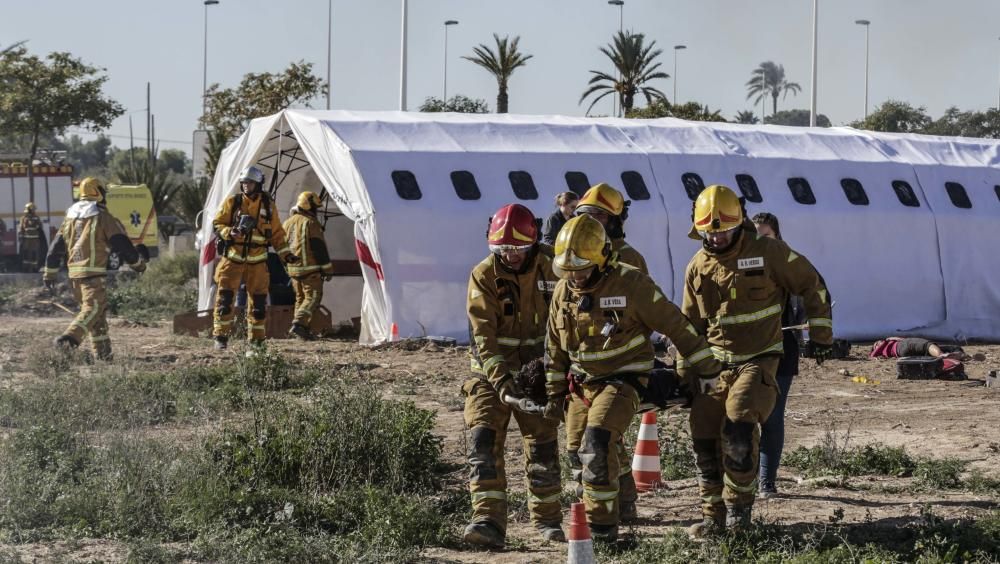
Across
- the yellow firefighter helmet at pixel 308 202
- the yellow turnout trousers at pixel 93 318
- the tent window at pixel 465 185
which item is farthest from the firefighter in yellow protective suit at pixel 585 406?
the yellow firefighter helmet at pixel 308 202

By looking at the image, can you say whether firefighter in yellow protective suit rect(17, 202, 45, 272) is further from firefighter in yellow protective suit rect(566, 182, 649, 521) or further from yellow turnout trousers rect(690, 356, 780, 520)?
yellow turnout trousers rect(690, 356, 780, 520)

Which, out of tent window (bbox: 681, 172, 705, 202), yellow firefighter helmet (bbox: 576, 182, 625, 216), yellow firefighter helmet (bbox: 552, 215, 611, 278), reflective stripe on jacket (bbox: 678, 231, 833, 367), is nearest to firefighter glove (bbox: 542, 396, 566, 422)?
yellow firefighter helmet (bbox: 552, 215, 611, 278)

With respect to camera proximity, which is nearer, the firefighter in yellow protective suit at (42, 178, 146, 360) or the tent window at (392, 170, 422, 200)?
the firefighter in yellow protective suit at (42, 178, 146, 360)

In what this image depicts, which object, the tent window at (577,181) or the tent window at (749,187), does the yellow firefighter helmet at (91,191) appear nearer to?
the tent window at (577,181)

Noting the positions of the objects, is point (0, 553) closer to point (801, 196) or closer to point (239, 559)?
point (239, 559)

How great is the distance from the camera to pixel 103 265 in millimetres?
15773

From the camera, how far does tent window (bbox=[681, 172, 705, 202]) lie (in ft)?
66.4

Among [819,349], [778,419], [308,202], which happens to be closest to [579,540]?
[819,349]

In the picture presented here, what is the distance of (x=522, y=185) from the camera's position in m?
19.4

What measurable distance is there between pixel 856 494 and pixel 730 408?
1981mm

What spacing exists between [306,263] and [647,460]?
404 inches

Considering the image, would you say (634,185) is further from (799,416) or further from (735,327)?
(735,327)

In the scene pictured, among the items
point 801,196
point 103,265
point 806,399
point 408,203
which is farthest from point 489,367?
point 801,196

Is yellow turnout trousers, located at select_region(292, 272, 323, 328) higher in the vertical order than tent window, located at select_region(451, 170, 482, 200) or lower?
lower
